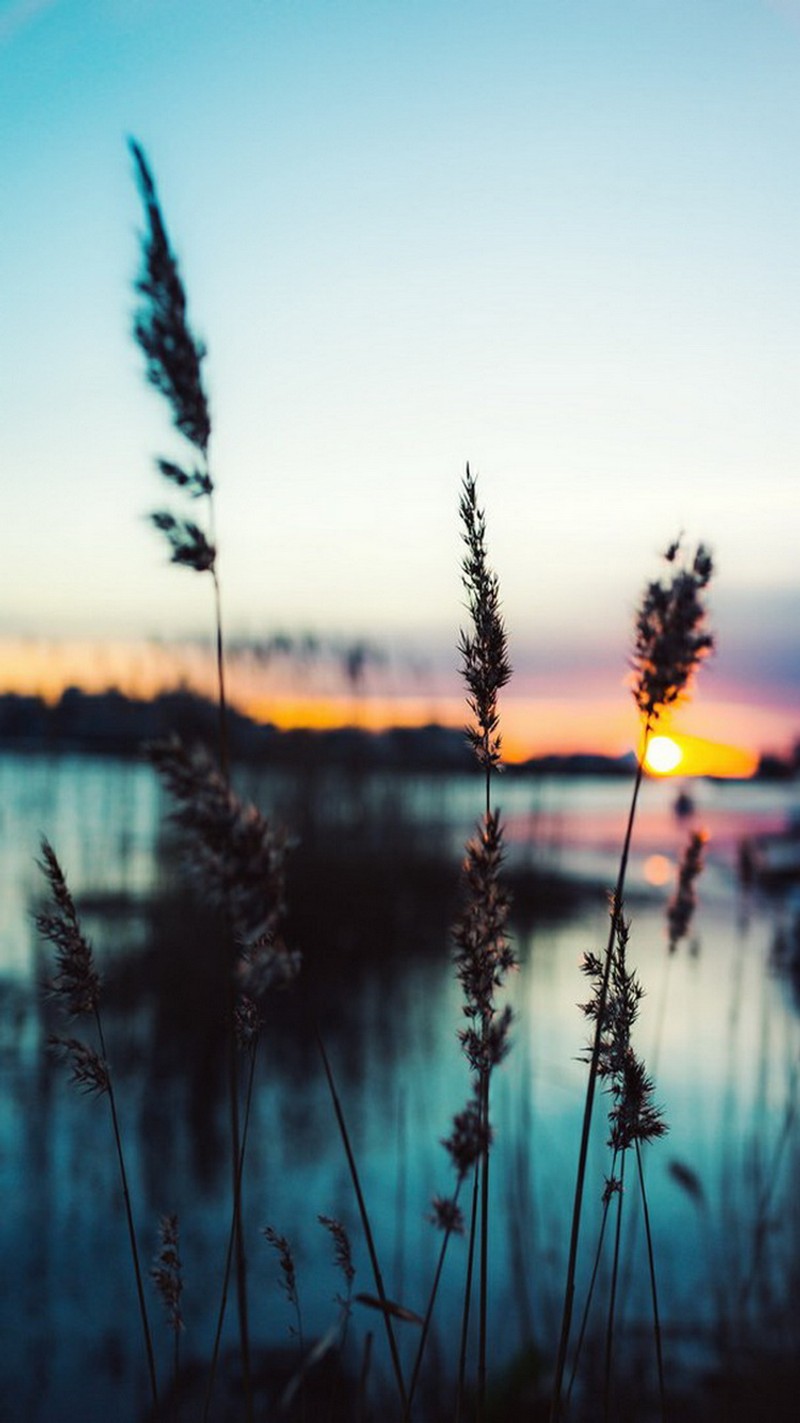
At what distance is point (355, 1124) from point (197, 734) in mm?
5011

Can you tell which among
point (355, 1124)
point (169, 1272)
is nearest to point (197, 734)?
point (355, 1124)

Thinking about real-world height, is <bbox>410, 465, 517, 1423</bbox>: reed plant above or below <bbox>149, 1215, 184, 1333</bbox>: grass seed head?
above

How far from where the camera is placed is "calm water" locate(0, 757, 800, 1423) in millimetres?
4977

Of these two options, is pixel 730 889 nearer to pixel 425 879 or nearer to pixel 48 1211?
pixel 425 879

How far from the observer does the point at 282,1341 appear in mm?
5273

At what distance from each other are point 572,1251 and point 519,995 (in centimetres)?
1009

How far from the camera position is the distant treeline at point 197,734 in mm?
11047

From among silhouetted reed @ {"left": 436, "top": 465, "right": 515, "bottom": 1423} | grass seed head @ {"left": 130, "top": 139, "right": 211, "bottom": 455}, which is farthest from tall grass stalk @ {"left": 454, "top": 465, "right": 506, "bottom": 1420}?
grass seed head @ {"left": 130, "top": 139, "right": 211, "bottom": 455}

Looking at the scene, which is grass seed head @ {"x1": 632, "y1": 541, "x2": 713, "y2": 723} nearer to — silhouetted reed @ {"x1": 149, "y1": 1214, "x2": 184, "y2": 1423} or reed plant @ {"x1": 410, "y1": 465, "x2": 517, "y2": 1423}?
reed plant @ {"x1": 410, "y1": 465, "x2": 517, "y2": 1423}

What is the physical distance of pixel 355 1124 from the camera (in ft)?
26.4

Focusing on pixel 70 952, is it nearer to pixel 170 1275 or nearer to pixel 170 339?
pixel 170 1275

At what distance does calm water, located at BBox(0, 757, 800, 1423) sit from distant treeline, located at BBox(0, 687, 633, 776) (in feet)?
2.15

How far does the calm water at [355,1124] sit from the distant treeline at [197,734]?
66 centimetres

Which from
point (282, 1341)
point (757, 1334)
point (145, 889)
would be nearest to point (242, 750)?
point (145, 889)
